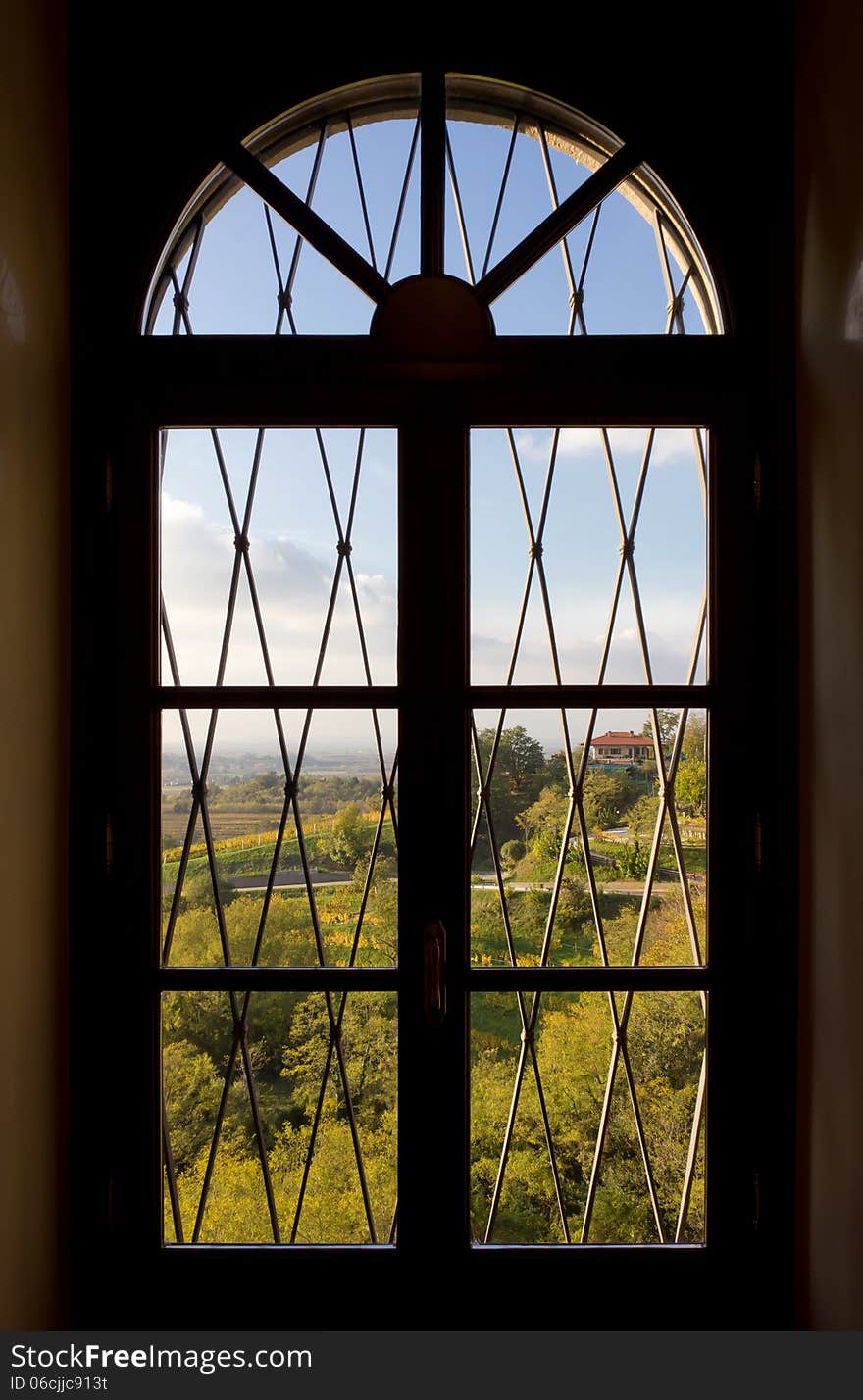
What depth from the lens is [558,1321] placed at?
151cm

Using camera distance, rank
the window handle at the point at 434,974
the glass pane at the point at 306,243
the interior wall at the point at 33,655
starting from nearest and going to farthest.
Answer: the interior wall at the point at 33,655
the window handle at the point at 434,974
the glass pane at the point at 306,243

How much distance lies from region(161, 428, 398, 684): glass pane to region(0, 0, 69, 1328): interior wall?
23cm

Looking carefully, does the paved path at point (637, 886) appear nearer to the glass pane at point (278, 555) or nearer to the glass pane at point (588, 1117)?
the glass pane at point (588, 1117)

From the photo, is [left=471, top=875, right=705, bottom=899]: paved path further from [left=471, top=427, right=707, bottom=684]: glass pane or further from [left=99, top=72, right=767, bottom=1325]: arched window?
[left=471, top=427, right=707, bottom=684]: glass pane

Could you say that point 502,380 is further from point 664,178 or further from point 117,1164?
point 117,1164

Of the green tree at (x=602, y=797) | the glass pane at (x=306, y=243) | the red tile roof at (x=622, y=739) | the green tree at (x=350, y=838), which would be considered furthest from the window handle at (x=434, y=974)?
the glass pane at (x=306, y=243)

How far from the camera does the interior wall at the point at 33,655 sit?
135 cm

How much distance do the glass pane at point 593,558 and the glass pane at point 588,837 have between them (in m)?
0.11

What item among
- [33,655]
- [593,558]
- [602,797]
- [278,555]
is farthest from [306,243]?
[602,797]

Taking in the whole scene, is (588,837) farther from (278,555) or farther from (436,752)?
(278,555)

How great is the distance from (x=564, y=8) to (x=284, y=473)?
1.07 metres

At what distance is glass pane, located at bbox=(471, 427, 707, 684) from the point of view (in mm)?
1596

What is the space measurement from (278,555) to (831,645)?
1048 millimetres
